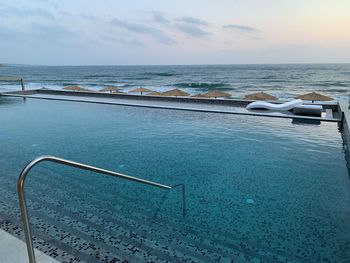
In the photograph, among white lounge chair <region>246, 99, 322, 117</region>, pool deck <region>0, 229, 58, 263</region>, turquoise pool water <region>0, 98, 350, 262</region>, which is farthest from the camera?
white lounge chair <region>246, 99, 322, 117</region>

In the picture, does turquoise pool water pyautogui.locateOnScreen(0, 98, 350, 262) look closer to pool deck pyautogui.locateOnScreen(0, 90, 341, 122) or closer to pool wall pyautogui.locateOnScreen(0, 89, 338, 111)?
pool deck pyautogui.locateOnScreen(0, 90, 341, 122)

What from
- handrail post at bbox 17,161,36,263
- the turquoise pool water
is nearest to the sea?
the turquoise pool water

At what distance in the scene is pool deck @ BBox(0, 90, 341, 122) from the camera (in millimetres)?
9914

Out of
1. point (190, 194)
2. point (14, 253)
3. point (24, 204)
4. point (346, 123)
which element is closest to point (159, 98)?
point (346, 123)

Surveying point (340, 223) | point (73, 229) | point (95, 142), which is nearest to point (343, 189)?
point (340, 223)

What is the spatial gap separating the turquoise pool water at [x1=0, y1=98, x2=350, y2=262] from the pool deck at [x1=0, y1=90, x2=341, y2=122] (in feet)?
4.86

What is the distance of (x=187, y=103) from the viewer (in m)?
12.9

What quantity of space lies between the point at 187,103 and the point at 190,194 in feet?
29.4

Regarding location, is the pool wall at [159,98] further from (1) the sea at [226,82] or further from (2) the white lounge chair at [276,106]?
(1) the sea at [226,82]

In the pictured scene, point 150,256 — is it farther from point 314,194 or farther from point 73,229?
point 314,194

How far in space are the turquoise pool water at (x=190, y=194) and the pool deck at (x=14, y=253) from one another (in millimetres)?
427

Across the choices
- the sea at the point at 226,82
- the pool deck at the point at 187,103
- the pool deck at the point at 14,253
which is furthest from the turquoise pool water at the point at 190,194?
the sea at the point at 226,82

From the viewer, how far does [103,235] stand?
3.12 meters

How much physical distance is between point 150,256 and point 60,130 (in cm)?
703
